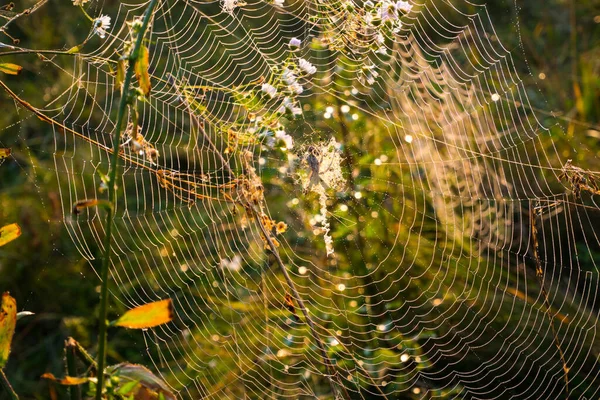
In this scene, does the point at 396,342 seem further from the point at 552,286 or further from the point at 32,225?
the point at 32,225

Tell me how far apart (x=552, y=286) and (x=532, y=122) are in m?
1.04

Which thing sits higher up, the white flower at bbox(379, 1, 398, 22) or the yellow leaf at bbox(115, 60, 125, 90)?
the white flower at bbox(379, 1, 398, 22)

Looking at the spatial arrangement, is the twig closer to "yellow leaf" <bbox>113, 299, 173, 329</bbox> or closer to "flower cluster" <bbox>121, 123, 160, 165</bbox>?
"yellow leaf" <bbox>113, 299, 173, 329</bbox>

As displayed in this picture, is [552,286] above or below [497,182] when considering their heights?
below

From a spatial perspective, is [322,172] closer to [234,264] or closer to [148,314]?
[234,264]

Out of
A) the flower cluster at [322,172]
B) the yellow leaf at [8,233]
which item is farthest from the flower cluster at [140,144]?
the flower cluster at [322,172]

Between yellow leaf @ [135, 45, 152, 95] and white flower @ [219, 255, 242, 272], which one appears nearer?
yellow leaf @ [135, 45, 152, 95]

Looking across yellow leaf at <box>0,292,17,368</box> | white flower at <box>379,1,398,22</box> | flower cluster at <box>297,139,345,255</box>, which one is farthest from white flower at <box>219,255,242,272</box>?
yellow leaf at <box>0,292,17,368</box>

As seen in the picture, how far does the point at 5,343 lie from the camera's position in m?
0.67

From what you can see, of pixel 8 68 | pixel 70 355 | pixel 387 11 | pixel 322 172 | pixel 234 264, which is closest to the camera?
pixel 70 355

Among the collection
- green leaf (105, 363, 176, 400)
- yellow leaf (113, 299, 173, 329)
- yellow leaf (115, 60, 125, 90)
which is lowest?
green leaf (105, 363, 176, 400)

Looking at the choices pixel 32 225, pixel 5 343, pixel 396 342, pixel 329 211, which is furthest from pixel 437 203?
pixel 5 343

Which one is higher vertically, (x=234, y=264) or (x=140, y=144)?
(x=140, y=144)

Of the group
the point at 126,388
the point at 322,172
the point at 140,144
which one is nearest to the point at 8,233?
the point at 126,388
